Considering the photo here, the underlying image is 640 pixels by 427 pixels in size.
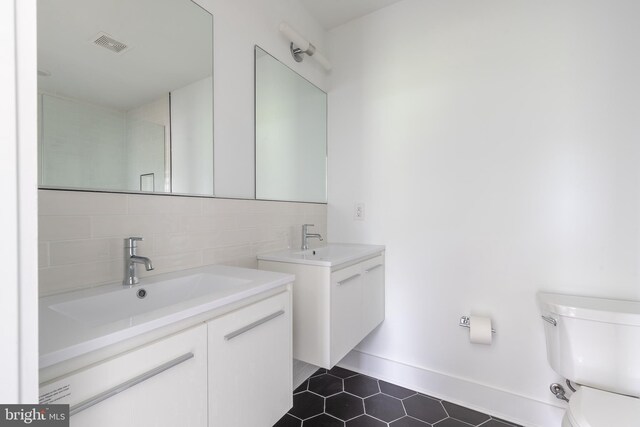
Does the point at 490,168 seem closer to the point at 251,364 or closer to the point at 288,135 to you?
the point at 288,135

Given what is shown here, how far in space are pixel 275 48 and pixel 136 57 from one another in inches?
35.8

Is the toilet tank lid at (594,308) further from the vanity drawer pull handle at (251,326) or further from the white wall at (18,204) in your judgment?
the white wall at (18,204)

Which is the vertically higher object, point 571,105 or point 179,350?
point 571,105

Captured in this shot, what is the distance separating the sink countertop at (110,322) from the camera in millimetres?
558

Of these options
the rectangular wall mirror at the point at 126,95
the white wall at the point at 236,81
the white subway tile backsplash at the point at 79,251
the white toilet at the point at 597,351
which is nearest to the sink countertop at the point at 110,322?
the white subway tile backsplash at the point at 79,251

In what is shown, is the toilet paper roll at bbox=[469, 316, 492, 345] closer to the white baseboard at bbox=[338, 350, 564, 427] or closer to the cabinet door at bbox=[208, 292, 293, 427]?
the white baseboard at bbox=[338, 350, 564, 427]

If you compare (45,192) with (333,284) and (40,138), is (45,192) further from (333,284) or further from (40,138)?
(333,284)

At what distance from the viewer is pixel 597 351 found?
4.06ft

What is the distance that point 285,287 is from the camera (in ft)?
3.77

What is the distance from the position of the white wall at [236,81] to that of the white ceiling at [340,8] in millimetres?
379

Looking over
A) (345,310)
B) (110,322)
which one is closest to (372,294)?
(345,310)

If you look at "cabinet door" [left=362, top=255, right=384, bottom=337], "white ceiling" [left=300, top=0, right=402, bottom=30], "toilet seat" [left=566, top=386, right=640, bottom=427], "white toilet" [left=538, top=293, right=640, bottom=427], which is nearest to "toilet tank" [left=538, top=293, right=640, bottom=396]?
"white toilet" [left=538, top=293, right=640, bottom=427]

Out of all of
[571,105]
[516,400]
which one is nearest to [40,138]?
[571,105]

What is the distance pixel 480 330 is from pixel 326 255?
3.19ft
